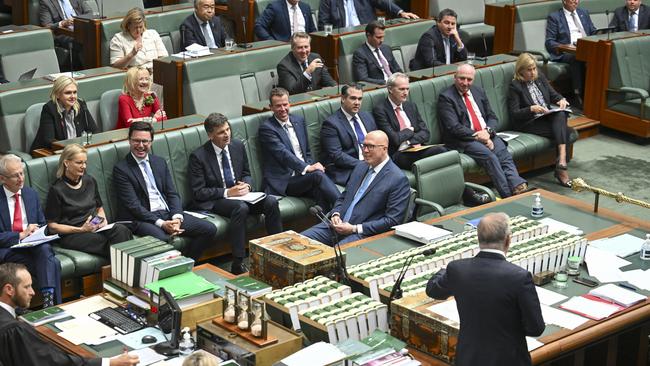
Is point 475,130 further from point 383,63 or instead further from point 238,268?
point 238,268

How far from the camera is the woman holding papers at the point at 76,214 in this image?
678 cm

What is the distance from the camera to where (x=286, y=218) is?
7.68 m

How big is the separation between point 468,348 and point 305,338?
0.78 metres

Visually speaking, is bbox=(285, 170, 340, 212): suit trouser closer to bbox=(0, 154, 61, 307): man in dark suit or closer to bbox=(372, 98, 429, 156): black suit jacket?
bbox=(372, 98, 429, 156): black suit jacket

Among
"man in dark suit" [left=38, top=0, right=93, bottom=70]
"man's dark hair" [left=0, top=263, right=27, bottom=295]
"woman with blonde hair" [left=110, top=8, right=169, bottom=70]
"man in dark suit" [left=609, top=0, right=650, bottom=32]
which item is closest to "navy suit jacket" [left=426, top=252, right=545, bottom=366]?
"man's dark hair" [left=0, top=263, right=27, bottom=295]

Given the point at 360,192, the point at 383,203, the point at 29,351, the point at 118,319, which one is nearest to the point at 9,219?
the point at 118,319

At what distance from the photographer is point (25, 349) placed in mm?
4891

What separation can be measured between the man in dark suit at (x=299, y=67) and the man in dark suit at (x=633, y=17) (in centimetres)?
359

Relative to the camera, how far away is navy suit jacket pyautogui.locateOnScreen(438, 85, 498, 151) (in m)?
8.74

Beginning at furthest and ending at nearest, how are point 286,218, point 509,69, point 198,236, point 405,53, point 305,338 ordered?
point 405,53 → point 509,69 → point 286,218 → point 198,236 → point 305,338

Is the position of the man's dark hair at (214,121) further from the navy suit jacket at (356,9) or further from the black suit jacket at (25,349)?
the navy suit jacket at (356,9)

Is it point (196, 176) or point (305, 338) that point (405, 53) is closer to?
point (196, 176)

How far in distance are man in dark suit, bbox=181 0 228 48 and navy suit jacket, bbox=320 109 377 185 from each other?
2.20m

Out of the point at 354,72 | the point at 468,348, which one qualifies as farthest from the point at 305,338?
the point at 354,72
